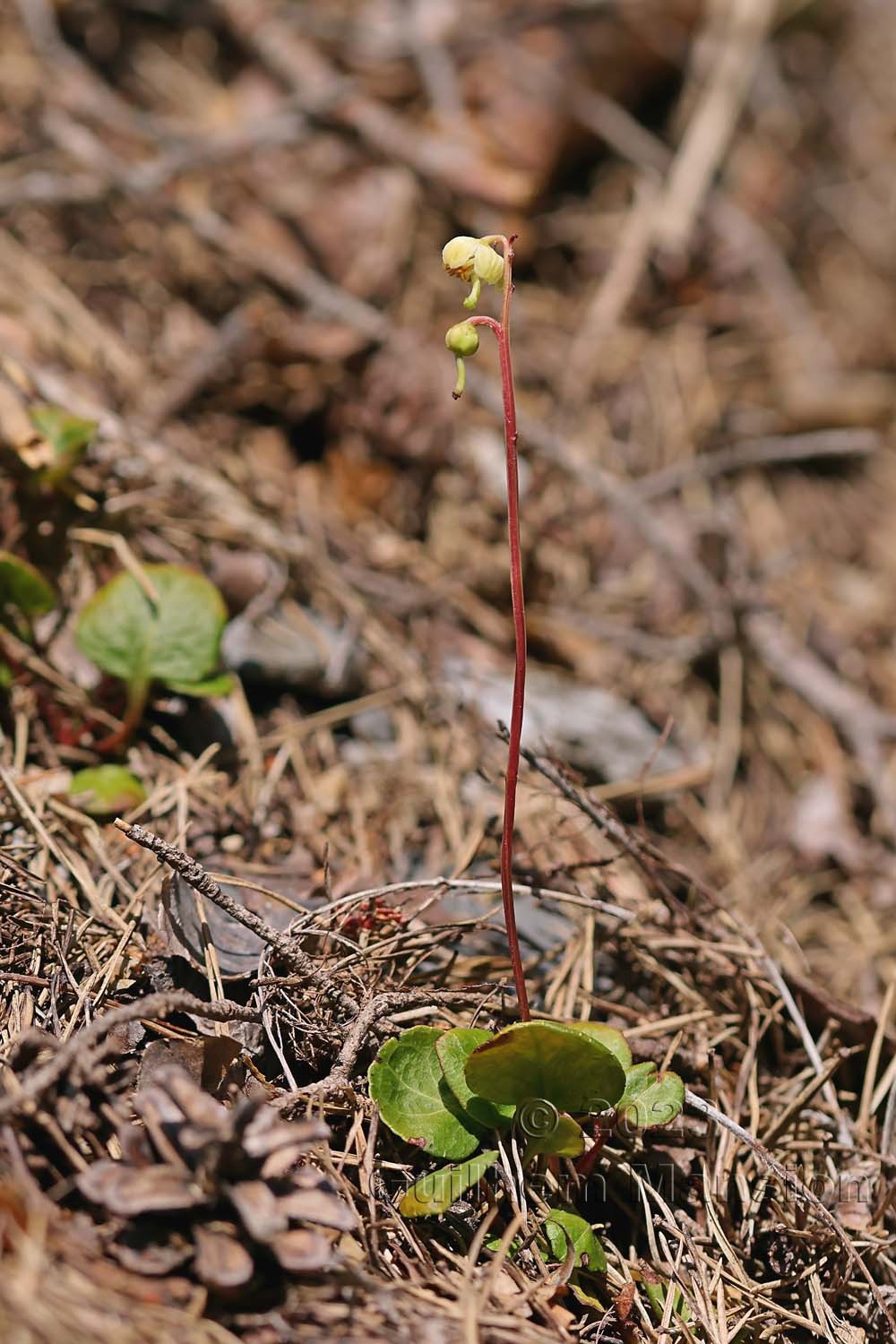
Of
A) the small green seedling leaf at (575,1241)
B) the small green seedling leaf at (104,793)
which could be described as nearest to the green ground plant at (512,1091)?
the small green seedling leaf at (575,1241)

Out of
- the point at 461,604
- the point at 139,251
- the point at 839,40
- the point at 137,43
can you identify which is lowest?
the point at 461,604

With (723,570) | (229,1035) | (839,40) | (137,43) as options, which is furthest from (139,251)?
(839,40)

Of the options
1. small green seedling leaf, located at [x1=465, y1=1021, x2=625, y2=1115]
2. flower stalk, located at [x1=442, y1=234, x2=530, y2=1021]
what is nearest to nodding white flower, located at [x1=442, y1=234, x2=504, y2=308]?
flower stalk, located at [x1=442, y1=234, x2=530, y2=1021]

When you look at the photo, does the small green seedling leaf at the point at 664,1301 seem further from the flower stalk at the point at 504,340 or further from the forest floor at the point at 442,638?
the flower stalk at the point at 504,340

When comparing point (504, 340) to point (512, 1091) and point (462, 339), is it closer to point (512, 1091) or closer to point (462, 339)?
point (462, 339)

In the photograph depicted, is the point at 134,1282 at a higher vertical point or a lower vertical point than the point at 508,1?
lower

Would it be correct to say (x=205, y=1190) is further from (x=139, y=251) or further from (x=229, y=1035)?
(x=139, y=251)
